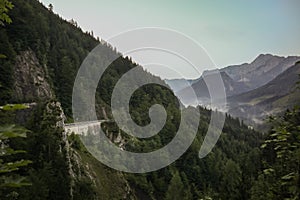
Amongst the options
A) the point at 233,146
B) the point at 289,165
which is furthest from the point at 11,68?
the point at 233,146

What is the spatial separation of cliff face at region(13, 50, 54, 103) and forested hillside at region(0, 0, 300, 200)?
174 mm

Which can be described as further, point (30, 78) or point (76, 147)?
point (30, 78)

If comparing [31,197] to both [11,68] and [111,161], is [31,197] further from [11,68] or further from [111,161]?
[11,68]

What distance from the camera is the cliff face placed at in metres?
44.1

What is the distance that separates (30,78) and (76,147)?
66.6 feet

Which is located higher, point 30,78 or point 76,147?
point 30,78

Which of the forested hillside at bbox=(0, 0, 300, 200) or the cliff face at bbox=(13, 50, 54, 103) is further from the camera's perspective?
the cliff face at bbox=(13, 50, 54, 103)

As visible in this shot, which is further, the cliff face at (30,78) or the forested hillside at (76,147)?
the cliff face at (30,78)

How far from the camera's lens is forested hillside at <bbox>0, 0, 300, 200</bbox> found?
6.91 metres

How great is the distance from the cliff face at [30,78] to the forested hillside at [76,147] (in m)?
0.17

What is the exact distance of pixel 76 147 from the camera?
30953 millimetres

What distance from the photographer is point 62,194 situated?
66.6ft

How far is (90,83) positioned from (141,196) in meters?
41.1

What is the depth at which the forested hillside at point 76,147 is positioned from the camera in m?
6.91
